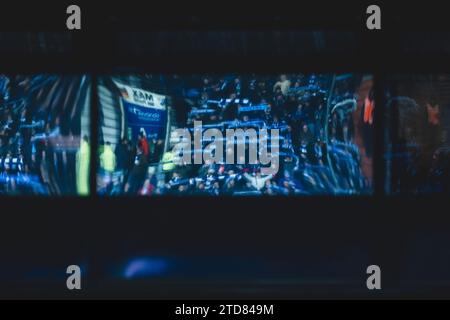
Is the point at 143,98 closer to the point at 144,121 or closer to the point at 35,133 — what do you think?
the point at 144,121

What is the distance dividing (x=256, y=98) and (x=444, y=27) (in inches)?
88.4

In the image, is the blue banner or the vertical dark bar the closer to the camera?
the vertical dark bar

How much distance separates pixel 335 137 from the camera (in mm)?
11180

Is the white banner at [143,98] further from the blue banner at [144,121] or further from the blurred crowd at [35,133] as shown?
the blurred crowd at [35,133]

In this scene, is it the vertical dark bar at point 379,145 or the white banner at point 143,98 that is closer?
the vertical dark bar at point 379,145

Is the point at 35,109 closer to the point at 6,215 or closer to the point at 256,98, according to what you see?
the point at 6,215

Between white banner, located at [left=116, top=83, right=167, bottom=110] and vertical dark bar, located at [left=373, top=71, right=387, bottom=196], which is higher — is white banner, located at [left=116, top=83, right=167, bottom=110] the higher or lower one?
the higher one

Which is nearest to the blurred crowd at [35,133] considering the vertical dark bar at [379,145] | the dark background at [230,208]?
the dark background at [230,208]

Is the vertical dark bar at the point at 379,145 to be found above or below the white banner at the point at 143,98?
below

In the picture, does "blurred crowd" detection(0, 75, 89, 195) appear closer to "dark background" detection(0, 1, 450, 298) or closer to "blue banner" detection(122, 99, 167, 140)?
"dark background" detection(0, 1, 450, 298)

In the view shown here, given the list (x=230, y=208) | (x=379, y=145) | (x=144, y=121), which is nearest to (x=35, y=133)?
(x=144, y=121)

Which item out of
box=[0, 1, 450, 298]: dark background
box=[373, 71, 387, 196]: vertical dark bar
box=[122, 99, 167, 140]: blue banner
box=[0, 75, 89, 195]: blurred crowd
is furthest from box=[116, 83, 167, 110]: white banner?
box=[373, 71, 387, 196]: vertical dark bar

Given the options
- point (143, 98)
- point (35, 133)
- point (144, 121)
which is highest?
point (143, 98)
